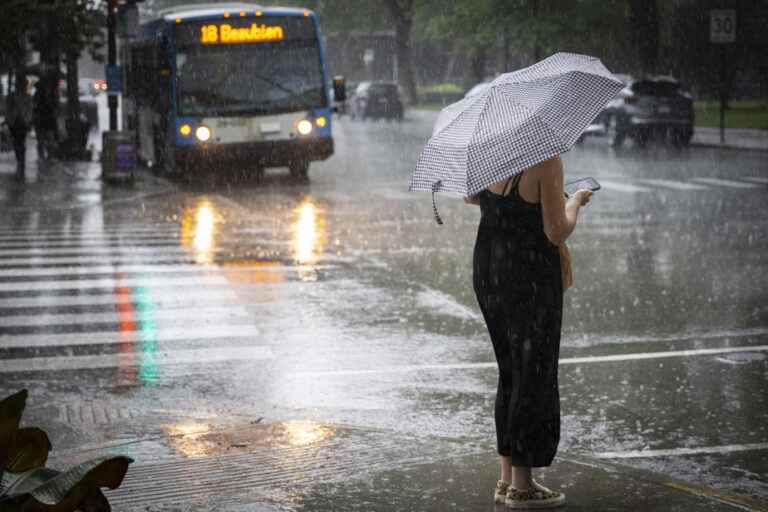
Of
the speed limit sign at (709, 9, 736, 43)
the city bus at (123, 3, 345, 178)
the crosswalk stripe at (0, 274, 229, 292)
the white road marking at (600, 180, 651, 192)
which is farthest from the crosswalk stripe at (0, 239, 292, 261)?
the speed limit sign at (709, 9, 736, 43)

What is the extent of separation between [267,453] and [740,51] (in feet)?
157

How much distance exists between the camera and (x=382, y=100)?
204 ft

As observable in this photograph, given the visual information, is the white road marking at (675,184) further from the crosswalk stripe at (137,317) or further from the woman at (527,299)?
the woman at (527,299)

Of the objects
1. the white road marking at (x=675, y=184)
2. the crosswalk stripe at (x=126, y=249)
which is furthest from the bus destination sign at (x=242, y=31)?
the crosswalk stripe at (x=126, y=249)

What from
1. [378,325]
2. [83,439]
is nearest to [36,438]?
[83,439]

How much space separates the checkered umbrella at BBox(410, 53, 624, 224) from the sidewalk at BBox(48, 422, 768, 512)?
1377 millimetres

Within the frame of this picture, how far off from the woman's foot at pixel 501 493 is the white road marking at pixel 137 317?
216 inches

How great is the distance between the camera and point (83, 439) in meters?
7.24

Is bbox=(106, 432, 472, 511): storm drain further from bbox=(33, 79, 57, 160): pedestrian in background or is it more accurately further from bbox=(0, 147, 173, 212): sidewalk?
bbox=(33, 79, 57, 160): pedestrian in background

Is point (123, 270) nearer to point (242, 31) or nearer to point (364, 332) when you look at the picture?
point (364, 332)

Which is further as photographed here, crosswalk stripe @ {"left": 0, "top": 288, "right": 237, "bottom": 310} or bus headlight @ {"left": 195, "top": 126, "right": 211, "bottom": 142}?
bus headlight @ {"left": 195, "top": 126, "right": 211, "bottom": 142}

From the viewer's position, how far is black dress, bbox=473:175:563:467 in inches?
218

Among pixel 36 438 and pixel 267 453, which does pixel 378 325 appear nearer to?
pixel 267 453

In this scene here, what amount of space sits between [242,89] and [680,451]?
1968 cm
